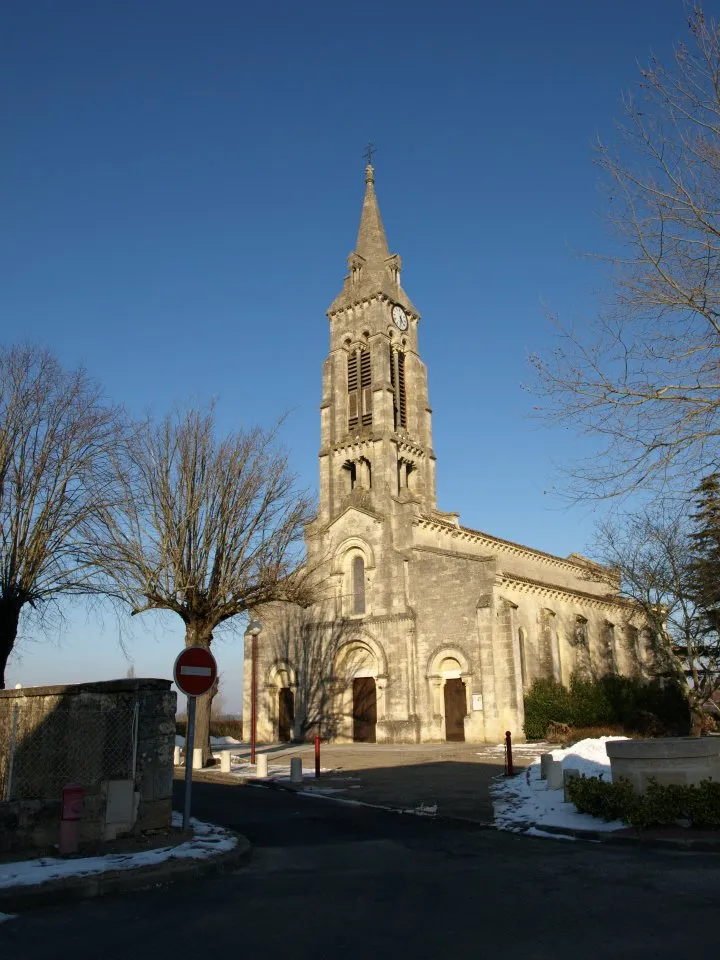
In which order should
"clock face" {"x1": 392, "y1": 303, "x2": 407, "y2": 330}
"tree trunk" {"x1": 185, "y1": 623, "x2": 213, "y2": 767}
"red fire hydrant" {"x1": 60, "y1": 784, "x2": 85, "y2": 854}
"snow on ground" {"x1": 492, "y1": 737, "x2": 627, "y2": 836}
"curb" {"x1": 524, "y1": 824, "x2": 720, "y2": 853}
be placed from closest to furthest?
1. "red fire hydrant" {"x1": 60, "y1": 784, "x2": 85, "y2": 854}
2. "curb" {"x1": 524, "y1": 824, "x2": 720, "y2": 853}
3. "snow on ground" {"x1": 492, "y1": 737, "x2": 627, "y2": 836}
4. "tree trunk" {"x1": 185, "y1": 623, "x2": 213, "y2": 767}
5. "clock face" {"x1": 392, "y1": 303, "x2": 407, "y2": 330}

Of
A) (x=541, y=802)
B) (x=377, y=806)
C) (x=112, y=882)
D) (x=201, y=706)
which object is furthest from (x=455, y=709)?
(x=112, y=882)

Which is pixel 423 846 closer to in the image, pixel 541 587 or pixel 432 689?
pixel 432 689

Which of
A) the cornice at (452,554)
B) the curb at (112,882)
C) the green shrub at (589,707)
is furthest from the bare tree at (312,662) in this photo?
the curb at (112,882)

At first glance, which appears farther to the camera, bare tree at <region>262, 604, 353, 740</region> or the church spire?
the church spire

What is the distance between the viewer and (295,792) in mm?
15445

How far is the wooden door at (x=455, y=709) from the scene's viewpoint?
29.7 m

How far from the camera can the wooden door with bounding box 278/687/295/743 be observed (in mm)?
35250

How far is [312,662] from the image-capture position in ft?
113

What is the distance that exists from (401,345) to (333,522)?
10.9 metres

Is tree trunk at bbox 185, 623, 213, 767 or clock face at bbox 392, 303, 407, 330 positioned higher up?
clock face at bbox 392, 303, 407, 330

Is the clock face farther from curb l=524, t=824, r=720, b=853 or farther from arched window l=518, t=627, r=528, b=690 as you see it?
curb l=524, t=824, r=720, b=853

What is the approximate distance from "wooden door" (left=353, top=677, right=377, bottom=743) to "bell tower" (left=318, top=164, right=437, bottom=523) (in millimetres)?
7724

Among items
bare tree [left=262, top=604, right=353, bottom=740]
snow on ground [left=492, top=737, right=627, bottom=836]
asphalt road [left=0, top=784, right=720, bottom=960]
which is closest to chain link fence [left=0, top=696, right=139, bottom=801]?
asphalt road [left=0, top=784, right=720, bottom=960]

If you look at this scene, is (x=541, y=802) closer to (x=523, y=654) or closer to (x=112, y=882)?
(x=112, y=882)
